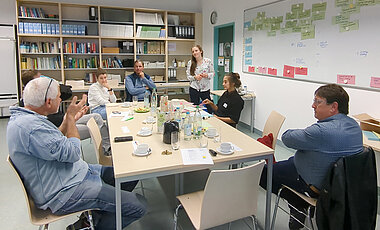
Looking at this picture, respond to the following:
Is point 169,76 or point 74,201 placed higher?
point 169,76

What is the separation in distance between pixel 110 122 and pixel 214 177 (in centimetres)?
168

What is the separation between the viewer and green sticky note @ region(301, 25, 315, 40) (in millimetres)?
3632

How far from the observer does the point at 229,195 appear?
1597 mm

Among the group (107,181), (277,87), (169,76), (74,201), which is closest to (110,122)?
(107,181)

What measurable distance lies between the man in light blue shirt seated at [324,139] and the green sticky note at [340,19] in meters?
1.83

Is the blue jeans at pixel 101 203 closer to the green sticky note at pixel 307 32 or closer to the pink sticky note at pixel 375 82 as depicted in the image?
the pink sticky note at pixel 375 82

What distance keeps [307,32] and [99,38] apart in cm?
446

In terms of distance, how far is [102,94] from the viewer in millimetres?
4145

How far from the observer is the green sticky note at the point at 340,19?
316 centimetres

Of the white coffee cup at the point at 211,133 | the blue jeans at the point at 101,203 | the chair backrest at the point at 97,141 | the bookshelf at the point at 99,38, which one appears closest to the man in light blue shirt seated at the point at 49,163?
the blue jeans at the point at 101,203

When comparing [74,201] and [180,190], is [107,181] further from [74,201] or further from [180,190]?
[180,190]

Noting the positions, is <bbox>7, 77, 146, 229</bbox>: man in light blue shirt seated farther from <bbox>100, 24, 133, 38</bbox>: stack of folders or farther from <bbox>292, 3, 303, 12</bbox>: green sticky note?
<bbox>100, 24, 133, 38</bbox>: stack of folders

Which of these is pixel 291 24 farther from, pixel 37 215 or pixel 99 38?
pixel 99 38

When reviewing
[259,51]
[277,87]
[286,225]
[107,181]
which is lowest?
[286,225]
